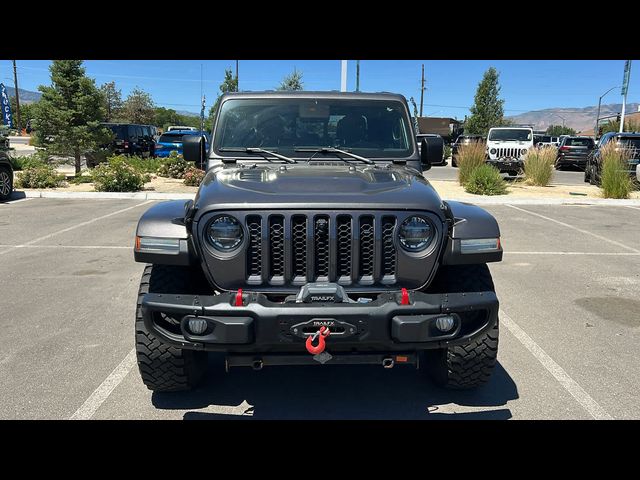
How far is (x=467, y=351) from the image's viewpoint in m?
3.41

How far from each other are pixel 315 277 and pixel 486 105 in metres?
49.8

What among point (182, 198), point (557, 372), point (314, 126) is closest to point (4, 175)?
point (182, 198)

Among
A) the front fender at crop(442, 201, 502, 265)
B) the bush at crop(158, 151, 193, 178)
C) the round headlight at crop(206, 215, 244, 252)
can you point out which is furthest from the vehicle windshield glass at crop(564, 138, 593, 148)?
the round headlight at crop(206, 215, 244, 252)

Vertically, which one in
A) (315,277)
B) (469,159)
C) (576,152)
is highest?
(576,152)

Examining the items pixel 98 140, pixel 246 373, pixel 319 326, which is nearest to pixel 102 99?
pixel 98 140

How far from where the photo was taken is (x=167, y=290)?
10.6 feet

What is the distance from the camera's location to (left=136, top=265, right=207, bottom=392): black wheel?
3.26 m

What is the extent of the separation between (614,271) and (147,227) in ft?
19.7

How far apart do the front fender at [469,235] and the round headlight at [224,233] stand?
1.15m

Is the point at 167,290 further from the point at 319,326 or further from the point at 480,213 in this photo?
the point at 480,213

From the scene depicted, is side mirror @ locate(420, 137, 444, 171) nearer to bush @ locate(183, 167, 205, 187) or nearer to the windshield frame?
the windshield frame

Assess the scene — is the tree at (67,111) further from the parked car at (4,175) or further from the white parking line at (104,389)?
the white parking line at (104,389)

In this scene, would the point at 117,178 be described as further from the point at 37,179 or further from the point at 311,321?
the point at 311,321

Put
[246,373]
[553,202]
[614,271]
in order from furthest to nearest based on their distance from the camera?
[553,202] → [614,271] → [246,373]
